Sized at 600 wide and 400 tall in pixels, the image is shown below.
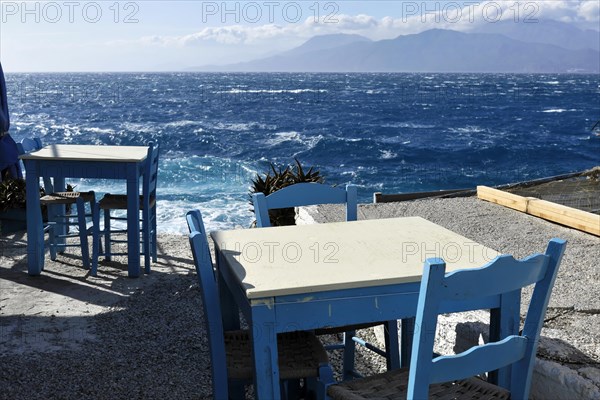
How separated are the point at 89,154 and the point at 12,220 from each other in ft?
6.83

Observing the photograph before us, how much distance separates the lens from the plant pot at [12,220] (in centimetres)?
680

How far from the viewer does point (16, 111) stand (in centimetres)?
4275

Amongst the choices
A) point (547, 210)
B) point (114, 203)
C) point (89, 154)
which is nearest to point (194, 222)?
point (89, 154)

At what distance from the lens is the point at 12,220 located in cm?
686

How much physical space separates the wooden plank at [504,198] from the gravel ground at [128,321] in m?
0.40

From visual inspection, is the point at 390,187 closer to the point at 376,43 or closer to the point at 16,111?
the point at 16,111

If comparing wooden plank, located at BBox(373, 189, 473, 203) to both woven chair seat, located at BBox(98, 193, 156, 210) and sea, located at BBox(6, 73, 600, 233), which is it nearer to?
woven chair seat, located at BBox(98, 193, 156, 210)

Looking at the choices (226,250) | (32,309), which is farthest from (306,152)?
(226,250)

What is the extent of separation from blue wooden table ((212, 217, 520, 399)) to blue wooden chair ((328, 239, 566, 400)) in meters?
0.13

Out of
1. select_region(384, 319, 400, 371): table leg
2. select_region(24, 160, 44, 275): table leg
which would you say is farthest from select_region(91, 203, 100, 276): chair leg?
select_region(384, 319, 400, 371): table leg

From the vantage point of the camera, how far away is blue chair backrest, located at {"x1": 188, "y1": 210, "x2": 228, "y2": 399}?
7.68ft

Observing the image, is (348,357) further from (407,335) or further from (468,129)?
(468,129)

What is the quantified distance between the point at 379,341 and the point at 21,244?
3.85 metres

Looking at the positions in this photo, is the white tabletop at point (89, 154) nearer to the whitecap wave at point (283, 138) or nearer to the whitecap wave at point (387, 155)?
the whitecap wave at point (387, 155)
